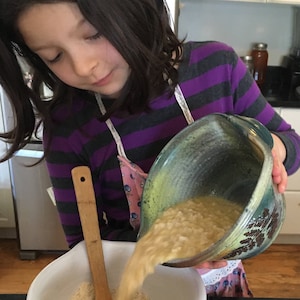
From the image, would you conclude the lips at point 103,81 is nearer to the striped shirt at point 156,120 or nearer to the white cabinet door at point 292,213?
the striped shirt at point 156,120

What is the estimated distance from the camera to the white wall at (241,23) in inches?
80.3

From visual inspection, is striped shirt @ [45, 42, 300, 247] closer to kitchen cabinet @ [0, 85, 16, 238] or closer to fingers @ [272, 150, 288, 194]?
fingers @ [272, 150, 288, 194]

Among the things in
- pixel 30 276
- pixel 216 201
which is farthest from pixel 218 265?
pixel 30 276

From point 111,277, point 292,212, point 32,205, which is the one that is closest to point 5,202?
point 32,205

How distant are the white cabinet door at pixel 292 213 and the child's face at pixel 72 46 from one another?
4.53ft

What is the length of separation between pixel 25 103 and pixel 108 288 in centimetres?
32

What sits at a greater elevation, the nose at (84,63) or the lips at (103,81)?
the nose at (84,63)

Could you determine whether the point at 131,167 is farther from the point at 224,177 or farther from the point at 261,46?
the point at 261,46

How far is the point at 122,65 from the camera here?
0.68 m

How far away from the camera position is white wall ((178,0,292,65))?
2039mm

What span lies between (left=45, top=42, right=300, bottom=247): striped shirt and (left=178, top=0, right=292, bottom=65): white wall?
1.31 meters

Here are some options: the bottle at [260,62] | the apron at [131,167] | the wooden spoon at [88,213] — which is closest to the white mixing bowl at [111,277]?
the wooden spoon at [88,213]

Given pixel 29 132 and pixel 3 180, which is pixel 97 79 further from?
pixel 3 180

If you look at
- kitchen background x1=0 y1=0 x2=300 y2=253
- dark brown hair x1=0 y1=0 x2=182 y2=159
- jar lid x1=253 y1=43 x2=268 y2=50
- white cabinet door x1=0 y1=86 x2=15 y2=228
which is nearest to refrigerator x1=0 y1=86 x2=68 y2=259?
white cabinet door x1=0 y1=86 x2=15 y2=228
